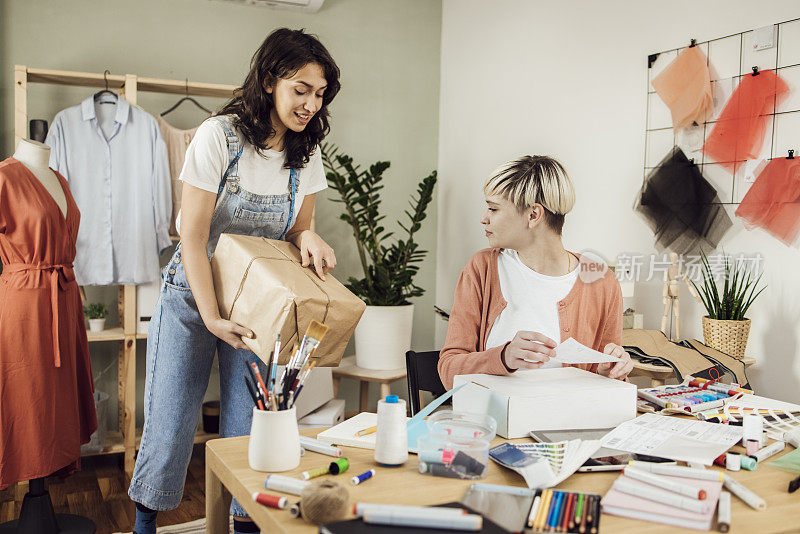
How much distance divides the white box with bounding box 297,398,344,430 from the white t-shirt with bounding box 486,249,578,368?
1245mm

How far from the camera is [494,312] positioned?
170 centimetres

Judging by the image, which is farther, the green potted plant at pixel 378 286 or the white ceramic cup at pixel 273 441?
the green potted plant at pixel 378 286

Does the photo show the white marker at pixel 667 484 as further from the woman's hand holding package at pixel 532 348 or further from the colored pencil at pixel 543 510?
the woman's hand holding package at pixel 532 348

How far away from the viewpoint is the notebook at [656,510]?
87 cm

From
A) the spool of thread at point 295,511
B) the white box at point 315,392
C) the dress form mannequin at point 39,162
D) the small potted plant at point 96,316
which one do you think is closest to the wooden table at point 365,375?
the white box at point 315,392

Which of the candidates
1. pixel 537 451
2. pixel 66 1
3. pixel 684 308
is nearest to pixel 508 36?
pixel 684 308

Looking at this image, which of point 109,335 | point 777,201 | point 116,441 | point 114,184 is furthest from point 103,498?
point 777,201

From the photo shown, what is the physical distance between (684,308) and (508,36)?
1.76 metres

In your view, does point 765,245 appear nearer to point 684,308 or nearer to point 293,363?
point 684,308

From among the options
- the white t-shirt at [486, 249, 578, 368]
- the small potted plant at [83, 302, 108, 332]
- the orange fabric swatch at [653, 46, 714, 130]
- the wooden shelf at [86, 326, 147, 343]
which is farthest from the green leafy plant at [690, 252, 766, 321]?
the small potted plant at [83, 302, 108, 332]

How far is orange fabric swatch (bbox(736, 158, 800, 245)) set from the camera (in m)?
2.15

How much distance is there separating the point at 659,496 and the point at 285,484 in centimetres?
54

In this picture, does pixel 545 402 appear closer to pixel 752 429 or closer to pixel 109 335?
pixel 752 429

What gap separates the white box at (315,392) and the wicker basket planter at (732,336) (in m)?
1.54
